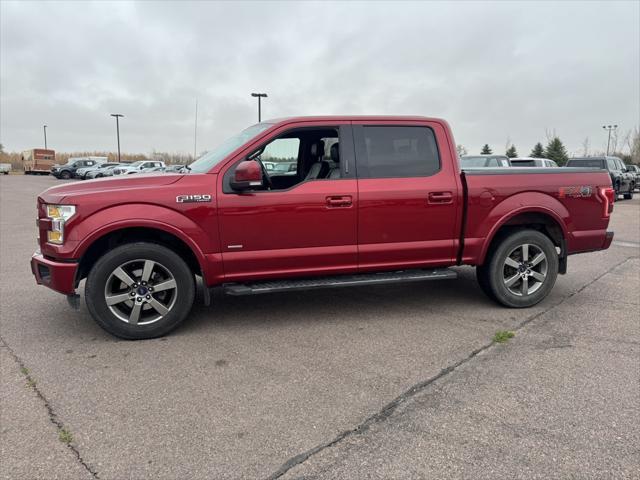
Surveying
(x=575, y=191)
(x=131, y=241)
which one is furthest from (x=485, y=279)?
(x=131, y=241)

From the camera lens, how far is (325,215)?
4.37 m

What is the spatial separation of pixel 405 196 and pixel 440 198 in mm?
378

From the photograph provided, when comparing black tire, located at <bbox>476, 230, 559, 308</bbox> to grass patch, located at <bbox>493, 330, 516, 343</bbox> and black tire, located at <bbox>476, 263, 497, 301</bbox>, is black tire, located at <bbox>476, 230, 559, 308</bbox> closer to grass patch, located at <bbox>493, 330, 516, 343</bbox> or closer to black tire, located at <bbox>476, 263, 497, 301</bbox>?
black tire, located at <bbox>476, 263, 497, 301</bbox>

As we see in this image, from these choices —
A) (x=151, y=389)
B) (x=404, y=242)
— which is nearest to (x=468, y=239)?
(x=404, y=242)

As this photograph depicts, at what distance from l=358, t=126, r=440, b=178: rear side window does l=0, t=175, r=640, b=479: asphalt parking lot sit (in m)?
1.45

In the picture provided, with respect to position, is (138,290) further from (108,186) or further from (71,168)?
(71,168)

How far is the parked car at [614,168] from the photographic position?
62.8ft

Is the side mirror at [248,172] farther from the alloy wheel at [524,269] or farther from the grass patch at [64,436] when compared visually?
the alloy wheel at [524,269]

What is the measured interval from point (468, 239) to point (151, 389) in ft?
10.7

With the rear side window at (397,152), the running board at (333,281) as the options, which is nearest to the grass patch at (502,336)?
the running board at (333,281)

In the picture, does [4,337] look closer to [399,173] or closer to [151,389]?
[151,389]

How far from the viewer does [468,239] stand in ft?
15.8

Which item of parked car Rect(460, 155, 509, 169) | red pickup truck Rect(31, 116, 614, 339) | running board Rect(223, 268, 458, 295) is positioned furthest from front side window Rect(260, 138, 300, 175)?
parked car Rect(460, 155, 509, 169)

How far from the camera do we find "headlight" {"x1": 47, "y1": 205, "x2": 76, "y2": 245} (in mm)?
3920
